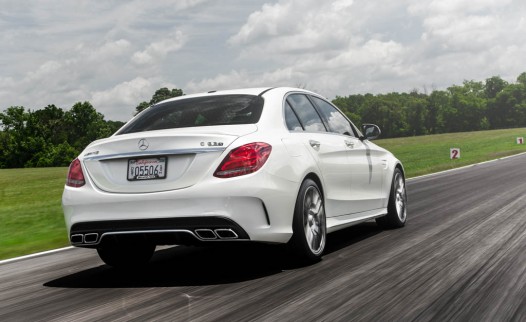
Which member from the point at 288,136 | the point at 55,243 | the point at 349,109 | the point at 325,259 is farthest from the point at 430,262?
the point at 349,109

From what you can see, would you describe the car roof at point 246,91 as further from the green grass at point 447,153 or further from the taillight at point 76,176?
the green grass at point 447,153

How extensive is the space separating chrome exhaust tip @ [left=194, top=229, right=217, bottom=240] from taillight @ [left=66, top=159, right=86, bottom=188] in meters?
1.18

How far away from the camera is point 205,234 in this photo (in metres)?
5.57

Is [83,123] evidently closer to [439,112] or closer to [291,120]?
[439,112]

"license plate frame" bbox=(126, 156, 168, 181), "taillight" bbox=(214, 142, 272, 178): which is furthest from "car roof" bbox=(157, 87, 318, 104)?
"license plate frame" bbox=(126, 156, 168, 181)

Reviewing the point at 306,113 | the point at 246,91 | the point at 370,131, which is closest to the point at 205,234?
the point at 246,91

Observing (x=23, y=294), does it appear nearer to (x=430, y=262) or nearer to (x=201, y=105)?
(x=201, y=105)

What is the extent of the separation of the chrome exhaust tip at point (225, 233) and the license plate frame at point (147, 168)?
63 cm

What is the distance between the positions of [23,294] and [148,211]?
128 cm

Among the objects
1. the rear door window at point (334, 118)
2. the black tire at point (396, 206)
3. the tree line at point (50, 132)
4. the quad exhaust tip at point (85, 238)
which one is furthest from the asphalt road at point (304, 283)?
the tree line at point (50, 132)

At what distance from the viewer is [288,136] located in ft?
20.8

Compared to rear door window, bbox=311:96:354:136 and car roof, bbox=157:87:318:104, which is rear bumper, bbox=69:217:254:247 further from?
rear door window, bbox=311:96:354:136

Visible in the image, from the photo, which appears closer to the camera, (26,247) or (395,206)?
(395,206)

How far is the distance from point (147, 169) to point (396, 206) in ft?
14.1
